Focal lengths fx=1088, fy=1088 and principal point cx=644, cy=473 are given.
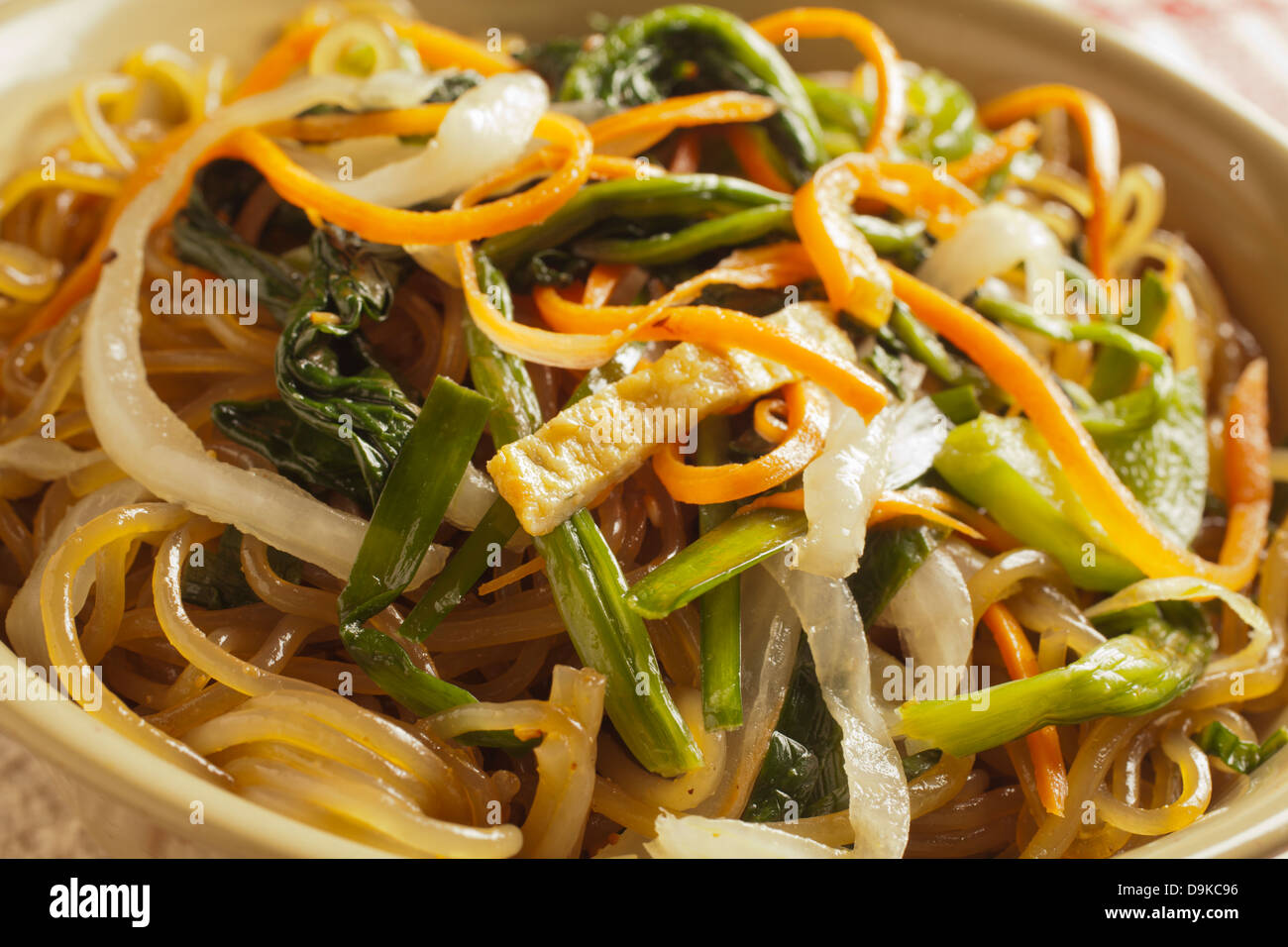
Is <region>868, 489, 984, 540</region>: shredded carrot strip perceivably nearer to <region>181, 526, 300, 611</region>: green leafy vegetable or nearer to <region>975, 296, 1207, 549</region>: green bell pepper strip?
<region>975, 296, 1207, 549</region>: green bell pepper strip

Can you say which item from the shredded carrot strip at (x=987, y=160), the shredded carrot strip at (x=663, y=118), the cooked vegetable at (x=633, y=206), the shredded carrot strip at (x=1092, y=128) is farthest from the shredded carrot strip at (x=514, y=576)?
the shredded carrot strip at (x=1092, y=128)

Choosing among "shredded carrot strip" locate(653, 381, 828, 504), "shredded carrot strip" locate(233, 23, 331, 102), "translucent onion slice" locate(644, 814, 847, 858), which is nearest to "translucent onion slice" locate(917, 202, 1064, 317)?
→ "shredded carrot strip" locate(653, 381, 828, 504)

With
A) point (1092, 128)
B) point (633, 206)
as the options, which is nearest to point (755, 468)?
point (633, 206)

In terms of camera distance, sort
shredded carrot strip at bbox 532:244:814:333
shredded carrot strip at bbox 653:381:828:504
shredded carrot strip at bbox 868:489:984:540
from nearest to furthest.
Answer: shredded carrot strip at bbox 653:381:828:504
shredded carrot strip at bbox 868:489:984:540
shredded carrot strip at bbox 532:244:814:333

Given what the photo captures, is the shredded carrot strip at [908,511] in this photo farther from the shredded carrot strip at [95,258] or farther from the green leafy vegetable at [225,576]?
the green leafy vegetable at [225,576]

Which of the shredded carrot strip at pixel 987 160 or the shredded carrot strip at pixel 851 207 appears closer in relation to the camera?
the shredded carrot strip at pixel 851 207

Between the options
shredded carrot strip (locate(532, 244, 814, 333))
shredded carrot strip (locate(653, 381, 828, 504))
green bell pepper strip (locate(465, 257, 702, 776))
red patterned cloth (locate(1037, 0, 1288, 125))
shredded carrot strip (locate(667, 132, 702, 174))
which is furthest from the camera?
red patterned cloth (locate(1037, 0, 1288, 125))
